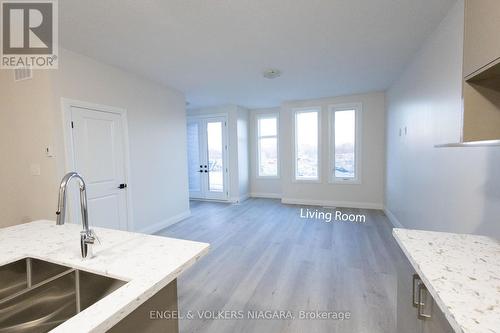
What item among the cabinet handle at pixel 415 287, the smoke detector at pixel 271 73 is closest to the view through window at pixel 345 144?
the smoke detector at pixel 271 73

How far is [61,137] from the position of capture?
8.70 feet

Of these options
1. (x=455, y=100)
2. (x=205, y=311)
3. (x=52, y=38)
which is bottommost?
(x=205, y=311)

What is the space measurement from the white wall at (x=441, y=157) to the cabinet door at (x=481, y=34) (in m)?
0.87

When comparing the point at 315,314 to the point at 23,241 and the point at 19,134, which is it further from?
the point at 19,134

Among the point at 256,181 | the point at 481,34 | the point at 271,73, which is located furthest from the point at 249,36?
the point at 256,181

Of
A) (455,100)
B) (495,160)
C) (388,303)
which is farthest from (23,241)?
(455,100)

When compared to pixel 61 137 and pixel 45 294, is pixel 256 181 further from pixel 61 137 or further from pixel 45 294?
pixel 45 294

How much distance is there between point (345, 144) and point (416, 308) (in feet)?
15.7

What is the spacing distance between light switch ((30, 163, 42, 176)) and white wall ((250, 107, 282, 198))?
480 centimetres

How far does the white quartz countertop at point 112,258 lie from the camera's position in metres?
0.70

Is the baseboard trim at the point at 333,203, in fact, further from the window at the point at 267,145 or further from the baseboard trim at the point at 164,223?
the baseboard trim at the point at 164,223

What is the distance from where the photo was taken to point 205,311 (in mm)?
1987

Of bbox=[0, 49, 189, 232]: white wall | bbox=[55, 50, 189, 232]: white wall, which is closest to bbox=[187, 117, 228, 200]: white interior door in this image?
bbox=[55, 50, 189, 232]: white wall

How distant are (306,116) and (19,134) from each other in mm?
5174
